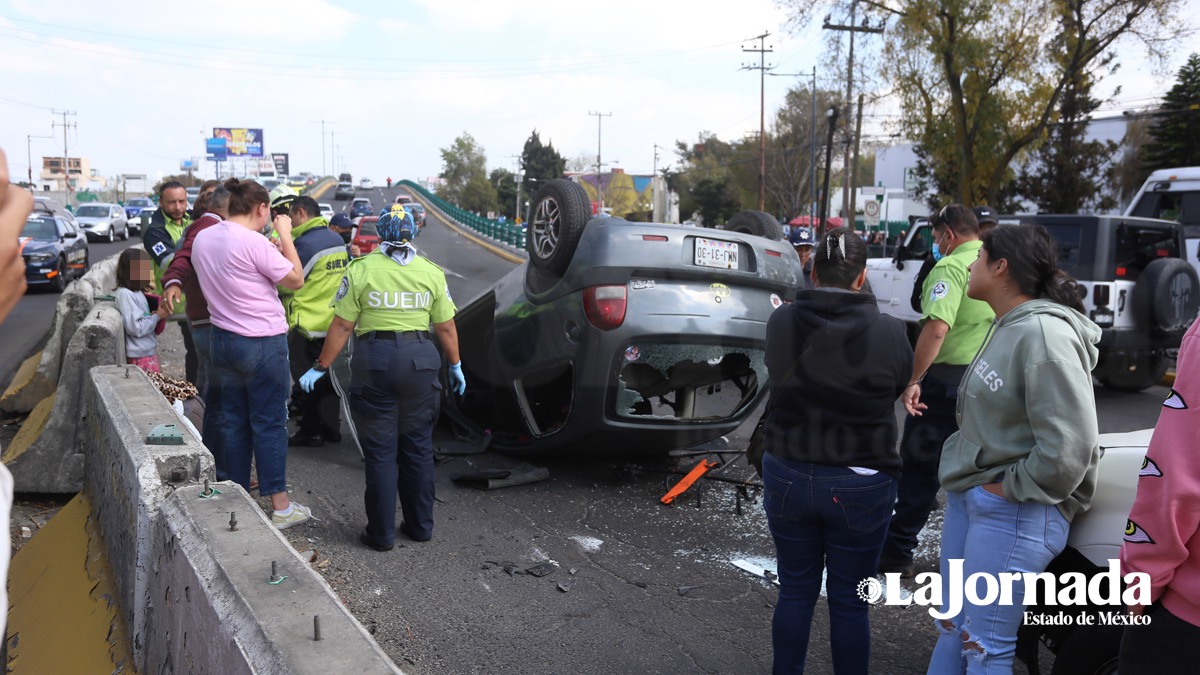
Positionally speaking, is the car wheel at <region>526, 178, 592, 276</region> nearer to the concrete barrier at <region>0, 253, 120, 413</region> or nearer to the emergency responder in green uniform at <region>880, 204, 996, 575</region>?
the emergency responder in green uniform at <region>880, 204, 996, 575</region>

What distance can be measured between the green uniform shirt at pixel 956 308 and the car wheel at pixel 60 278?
1836cm

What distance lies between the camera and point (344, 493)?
18.5ft

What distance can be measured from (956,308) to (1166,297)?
5943 millimetres

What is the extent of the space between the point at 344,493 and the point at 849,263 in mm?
3635

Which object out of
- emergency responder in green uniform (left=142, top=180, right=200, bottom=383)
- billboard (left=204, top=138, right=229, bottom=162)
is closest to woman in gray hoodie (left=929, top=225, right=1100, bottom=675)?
emergency responder in green uniform (left=142, top=180, right=200, bottom=383)

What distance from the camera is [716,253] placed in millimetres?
5355

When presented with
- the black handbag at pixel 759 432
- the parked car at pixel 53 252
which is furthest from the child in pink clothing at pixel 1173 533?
the parked car at pixel 53 252

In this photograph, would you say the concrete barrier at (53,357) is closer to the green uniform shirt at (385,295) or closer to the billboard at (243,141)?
the green uniform shirt at (385,295)

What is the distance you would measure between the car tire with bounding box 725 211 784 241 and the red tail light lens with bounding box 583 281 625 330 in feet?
4.71

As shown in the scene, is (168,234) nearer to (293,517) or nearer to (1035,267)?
(293,517)

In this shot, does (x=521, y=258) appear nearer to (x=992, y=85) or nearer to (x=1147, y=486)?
(x=992, y=85)

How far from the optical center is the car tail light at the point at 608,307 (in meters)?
5.14

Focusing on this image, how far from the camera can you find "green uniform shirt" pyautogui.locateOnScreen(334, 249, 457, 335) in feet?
15.5

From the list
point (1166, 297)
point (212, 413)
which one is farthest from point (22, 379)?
point (1166, 297)
